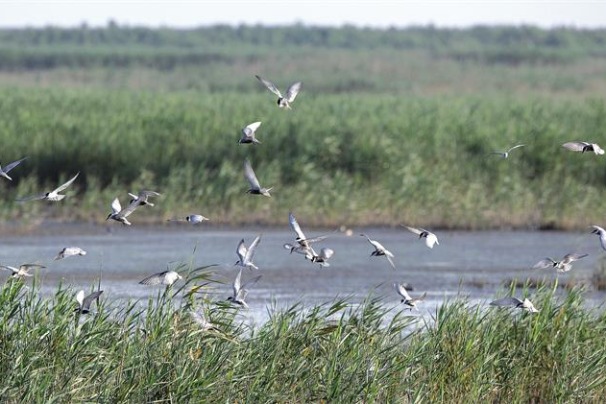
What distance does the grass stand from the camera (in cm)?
918

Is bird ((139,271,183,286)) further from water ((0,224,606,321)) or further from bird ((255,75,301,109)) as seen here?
water ((0,224,606,321))

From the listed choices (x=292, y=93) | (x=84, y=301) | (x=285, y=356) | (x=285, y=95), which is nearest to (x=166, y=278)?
(x=84, y=301)

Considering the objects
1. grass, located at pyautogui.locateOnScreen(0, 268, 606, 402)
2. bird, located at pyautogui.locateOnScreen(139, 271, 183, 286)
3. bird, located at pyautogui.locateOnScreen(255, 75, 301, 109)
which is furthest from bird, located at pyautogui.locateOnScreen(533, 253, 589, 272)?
bird, located at pyautogui.locateOnScreen(139, 271, 183, 286)

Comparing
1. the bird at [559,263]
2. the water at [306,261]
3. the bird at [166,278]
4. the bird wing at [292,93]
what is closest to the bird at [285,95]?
the bird wing at [292,93]

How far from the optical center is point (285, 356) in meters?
9.92

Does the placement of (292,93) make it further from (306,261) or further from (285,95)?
(306,261)

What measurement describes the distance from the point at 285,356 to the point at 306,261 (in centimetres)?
1274

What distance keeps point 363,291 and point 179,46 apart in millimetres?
85165

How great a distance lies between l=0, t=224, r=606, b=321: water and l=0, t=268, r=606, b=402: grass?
511cm

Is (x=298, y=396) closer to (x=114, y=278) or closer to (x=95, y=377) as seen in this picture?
(x=95, y=377)

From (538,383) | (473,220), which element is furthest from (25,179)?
(538,383)

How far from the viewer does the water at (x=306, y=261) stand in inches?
718

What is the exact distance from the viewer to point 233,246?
2284 centimetres

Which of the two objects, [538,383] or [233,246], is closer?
[538,383]
